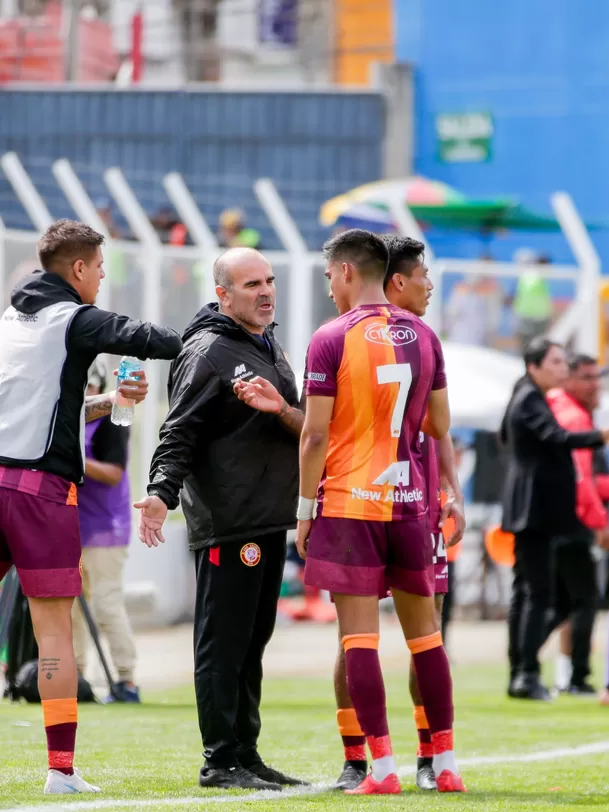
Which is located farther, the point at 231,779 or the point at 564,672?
the point at 564,672

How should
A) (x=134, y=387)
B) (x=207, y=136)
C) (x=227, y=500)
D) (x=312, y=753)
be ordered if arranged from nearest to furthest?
(x=134, y=387) < (x=227, y=500) < (x=312, y=753) < (x=207, y=136)

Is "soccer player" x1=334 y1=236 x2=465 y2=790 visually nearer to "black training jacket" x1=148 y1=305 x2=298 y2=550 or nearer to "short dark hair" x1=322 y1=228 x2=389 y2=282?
"short dark hair" x1=322 y1=228 x2=389 y2=282

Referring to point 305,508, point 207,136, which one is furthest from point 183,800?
point 207,136

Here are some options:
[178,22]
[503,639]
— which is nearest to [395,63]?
[178,22]

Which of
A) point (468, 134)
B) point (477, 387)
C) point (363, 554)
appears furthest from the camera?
point (468, 134)

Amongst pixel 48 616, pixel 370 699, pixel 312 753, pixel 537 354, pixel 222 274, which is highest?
pixel 537 354

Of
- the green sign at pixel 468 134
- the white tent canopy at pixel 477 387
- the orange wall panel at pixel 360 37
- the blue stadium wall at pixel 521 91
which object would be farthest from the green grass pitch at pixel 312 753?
the orange wall panel at pixel 360 37

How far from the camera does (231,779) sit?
621 centimetres

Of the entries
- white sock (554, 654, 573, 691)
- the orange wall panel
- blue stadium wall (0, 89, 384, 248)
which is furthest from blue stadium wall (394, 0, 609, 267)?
white sock (554, 654, 573, 691)

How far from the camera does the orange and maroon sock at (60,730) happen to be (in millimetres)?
5949

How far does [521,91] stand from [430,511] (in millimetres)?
19120

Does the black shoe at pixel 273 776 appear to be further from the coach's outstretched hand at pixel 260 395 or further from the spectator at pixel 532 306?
the spectator at pixel 532 306

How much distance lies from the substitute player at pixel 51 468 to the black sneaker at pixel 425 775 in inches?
47.4

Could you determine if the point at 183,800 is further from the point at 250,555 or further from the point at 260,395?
the point at 260,395
